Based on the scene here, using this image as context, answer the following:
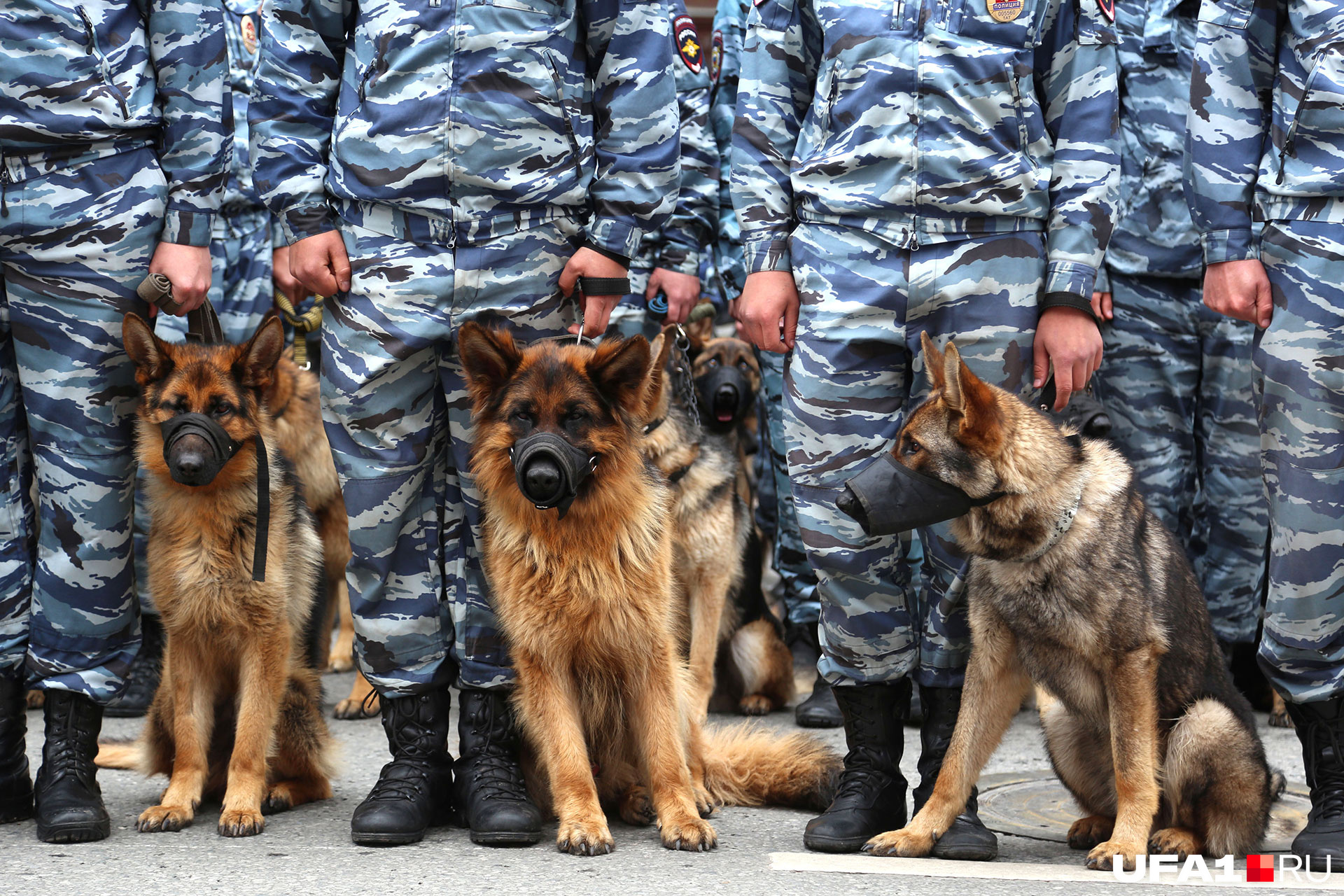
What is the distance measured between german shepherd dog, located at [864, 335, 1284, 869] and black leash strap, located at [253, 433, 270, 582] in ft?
6.36

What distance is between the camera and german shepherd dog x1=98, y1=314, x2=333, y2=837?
12.7ft

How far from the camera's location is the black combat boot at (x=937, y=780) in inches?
136

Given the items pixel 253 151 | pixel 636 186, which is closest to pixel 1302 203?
pixel 636 186

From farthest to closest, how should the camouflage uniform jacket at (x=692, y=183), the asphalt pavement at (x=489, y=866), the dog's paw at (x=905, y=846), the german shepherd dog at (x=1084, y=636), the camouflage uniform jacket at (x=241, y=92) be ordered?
the camouflage uniform jacket at (x=241, y=92) < the camouflage uniform jacket at (x=692, y=183) < the dog's paw at (x=905, y=846) < the german shepherd dog at (x=1084, y=636) < the asphalt pavement at (x=489, y=866)

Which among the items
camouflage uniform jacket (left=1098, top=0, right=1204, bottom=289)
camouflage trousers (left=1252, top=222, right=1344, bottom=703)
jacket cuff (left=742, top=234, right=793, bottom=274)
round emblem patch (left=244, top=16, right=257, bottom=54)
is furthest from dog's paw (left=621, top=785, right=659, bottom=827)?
round emblem patch (left=244, top=16, right=257, bottom=54)

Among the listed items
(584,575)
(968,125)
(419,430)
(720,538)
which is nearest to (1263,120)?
(968,125)

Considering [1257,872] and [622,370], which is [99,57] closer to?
[622,370]

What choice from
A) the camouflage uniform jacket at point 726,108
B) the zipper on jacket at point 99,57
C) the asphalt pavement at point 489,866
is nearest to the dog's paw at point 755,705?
the asphalt pavement at point 489,866

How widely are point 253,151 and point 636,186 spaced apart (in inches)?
45.8

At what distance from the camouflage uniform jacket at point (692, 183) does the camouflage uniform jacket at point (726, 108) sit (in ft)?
1.17

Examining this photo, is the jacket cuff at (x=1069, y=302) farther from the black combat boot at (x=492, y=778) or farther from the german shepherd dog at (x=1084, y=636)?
the black combat boot at (x=492, y=778)

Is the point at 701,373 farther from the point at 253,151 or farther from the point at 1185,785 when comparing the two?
the point at 1185,785

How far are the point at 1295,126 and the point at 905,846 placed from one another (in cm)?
221

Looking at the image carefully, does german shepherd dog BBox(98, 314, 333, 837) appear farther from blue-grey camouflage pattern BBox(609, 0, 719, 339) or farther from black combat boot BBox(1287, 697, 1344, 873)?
black combat boot BBox(1287, 697, 1344, 873)
